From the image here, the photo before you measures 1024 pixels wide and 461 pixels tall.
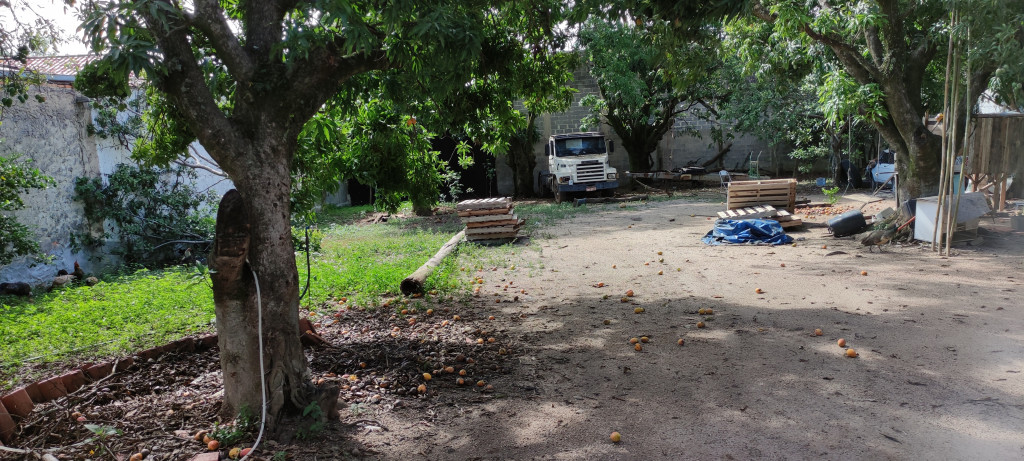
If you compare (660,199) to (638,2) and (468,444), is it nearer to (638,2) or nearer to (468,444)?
(638,2)

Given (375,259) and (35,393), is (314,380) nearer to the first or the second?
(35,393)

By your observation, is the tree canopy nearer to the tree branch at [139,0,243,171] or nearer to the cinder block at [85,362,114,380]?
the tree branch at [139,0,243,171]

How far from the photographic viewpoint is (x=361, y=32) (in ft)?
12.0

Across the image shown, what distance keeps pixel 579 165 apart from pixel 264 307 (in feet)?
54.6

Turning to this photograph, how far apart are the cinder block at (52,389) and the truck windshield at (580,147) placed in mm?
17061

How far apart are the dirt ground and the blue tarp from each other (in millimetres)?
1954

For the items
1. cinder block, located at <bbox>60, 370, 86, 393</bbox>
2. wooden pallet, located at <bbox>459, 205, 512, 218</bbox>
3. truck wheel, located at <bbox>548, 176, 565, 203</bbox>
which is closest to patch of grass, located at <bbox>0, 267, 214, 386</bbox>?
cinder block, located at <bbox>60, 370, 86, 393</bbox>

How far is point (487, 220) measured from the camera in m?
12.1

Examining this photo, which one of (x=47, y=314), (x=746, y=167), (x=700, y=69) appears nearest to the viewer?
(x=47, y=314)

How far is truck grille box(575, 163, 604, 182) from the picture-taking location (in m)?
20.2

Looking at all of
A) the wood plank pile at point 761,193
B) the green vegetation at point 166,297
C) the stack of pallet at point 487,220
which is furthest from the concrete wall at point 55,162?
the wood plank pile at point 761,193

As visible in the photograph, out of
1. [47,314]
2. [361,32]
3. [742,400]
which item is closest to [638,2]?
[361,32]

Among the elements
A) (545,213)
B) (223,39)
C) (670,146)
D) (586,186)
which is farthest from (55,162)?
(670,146)

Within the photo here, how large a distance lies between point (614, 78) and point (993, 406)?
17.5m
